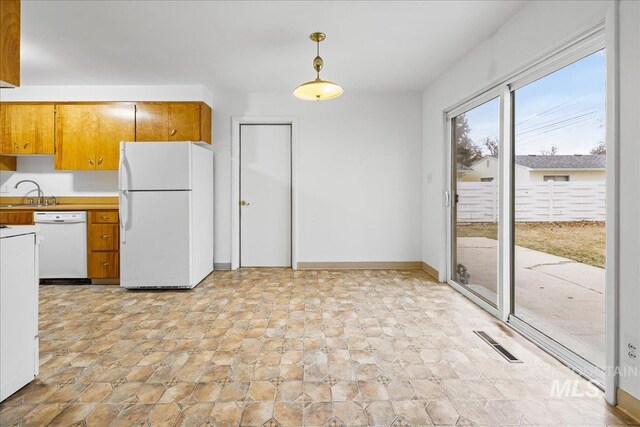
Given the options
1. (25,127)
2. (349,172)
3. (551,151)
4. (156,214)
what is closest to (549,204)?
(551,151)

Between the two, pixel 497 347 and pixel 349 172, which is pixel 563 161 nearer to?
pixel 497 347

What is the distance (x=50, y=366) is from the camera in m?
2.22

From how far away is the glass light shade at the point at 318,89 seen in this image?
3029 millimetres

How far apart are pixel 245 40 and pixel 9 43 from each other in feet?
5.78

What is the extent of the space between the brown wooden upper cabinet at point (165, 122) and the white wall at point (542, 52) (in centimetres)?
307

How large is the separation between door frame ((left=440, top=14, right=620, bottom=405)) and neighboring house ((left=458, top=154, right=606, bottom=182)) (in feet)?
0.56

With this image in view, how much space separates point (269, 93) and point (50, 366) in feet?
12.8

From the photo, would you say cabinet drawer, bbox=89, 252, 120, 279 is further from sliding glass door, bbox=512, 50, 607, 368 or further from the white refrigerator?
sliding glass door, bbox=512, 50, 607, 368

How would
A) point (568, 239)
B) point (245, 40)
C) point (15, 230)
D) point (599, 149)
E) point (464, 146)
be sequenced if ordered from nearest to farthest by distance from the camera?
point (15, 230)
point (599, 149)
point (568, 239)
point (245, 40)
point (464, 146)

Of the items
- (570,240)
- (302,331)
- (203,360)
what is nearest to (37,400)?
(203,360)

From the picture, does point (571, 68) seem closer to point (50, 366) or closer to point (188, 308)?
point (188, 308)

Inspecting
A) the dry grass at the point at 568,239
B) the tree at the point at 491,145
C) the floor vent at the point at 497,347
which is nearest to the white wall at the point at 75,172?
the tree at the point at 491,145

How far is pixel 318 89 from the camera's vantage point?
3072mm

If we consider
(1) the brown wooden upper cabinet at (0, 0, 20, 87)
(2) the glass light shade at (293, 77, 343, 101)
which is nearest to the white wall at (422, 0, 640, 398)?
(2) the glass light shade at (293, 77, 343, 101)
